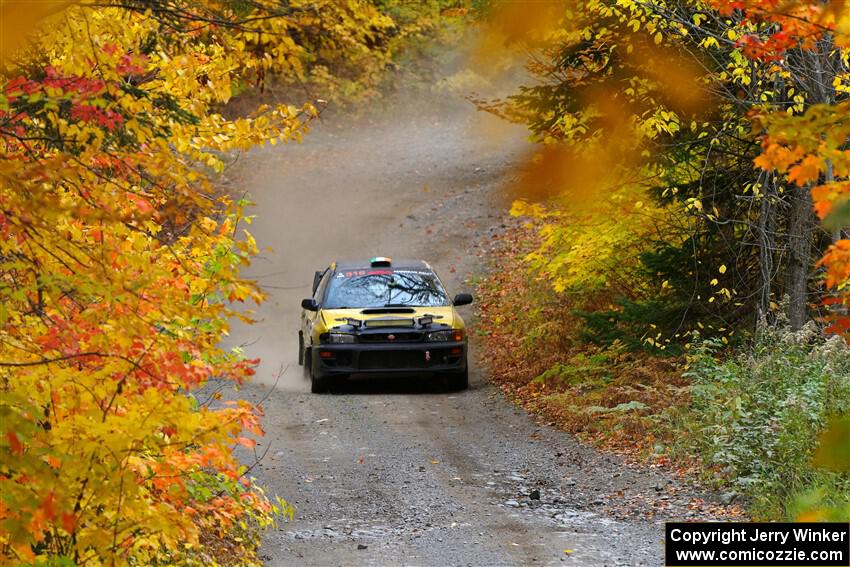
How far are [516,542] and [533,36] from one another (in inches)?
316

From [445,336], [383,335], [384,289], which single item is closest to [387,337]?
[383,335]

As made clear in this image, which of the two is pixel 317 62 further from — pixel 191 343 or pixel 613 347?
pixel 191 343

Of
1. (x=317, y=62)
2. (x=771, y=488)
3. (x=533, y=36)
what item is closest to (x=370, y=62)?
(x=317, y=62)

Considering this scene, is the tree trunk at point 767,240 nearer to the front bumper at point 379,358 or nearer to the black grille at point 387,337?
the front bumper at point 379,358

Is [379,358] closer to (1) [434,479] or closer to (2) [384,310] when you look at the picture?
(2) [384,310]

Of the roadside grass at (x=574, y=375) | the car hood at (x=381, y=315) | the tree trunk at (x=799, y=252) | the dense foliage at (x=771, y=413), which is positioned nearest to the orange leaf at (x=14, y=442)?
the dense foliage at (x=771, y=413)

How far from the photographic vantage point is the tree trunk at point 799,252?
40.1 feet

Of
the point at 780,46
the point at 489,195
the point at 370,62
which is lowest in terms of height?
the point at 489,195

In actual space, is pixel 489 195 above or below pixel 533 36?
below

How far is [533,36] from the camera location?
46.5ft

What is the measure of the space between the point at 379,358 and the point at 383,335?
309 millimetres

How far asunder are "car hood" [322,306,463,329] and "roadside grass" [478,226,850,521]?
1.37 metres

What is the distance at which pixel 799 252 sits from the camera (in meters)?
12.3

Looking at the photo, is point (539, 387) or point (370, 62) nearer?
point (539, 387)
